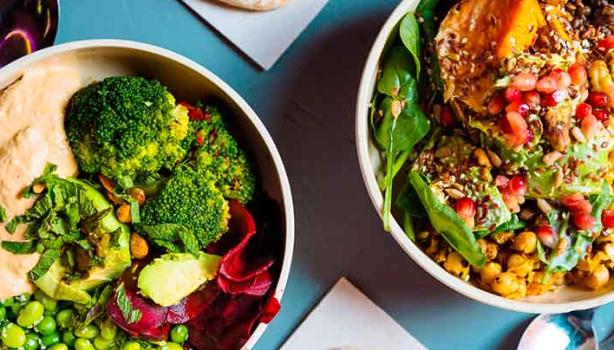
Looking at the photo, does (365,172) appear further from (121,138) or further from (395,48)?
(121,138)

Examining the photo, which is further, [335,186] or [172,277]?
[335,186]

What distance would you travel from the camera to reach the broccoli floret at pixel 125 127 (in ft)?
4.06

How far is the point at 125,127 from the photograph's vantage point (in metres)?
1.24

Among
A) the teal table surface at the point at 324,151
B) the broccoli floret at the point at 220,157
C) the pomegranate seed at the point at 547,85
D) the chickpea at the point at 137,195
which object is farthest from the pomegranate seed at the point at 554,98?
the chickpea at the point at 137,195

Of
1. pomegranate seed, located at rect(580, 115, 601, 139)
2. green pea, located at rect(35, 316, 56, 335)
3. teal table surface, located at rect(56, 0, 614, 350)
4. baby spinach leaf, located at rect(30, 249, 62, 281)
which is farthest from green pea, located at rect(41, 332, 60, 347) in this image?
pomegranate seed, located at rect(580, 115, 601, 139)

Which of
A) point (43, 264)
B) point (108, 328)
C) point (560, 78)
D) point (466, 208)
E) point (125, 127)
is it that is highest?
point (560, 78)

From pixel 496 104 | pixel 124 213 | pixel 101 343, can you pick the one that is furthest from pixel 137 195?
pixel 496 104

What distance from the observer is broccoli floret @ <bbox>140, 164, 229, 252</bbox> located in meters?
1.28

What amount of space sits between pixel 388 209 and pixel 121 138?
1.37 ft

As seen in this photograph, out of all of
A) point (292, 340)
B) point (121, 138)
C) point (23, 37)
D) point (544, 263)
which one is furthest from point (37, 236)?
point (544, 263)

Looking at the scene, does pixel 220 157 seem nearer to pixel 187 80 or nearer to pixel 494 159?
pixel 187 80

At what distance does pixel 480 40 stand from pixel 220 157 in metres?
0.44

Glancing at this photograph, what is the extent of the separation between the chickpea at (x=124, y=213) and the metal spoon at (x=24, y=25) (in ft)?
1.11

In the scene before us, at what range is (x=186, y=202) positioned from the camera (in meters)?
1.28
